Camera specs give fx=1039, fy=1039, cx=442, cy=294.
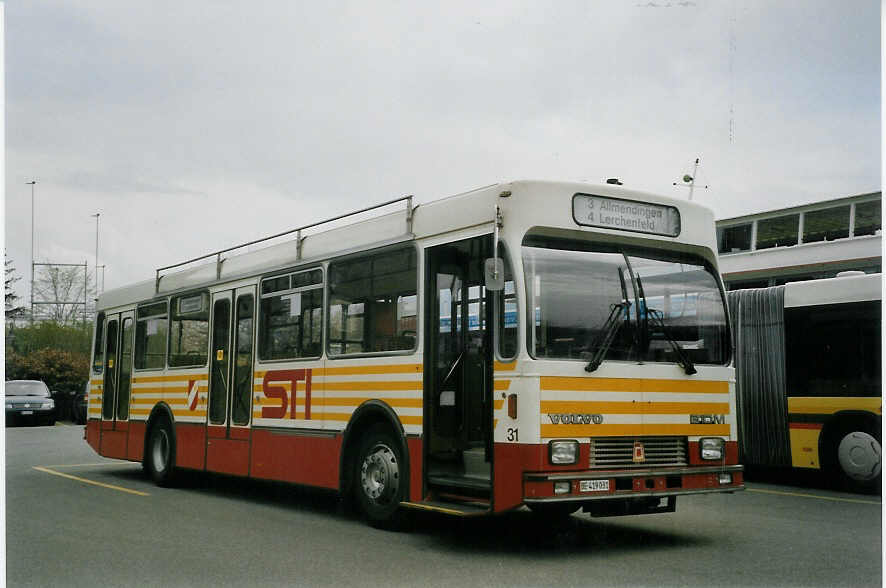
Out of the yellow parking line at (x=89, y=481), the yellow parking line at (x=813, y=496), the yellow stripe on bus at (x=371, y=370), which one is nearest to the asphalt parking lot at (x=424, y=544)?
the yellow parking line at (x=813, y=496)

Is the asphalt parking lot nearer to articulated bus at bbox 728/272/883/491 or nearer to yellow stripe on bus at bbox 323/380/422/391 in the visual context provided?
articulated bus at bbox 728/272/883/491

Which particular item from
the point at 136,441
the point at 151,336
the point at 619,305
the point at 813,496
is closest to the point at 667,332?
the point at 619,305

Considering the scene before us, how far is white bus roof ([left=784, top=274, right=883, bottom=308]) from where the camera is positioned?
1312 cm

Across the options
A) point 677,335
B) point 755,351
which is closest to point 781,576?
point 677,335

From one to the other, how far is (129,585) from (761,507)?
7298mm

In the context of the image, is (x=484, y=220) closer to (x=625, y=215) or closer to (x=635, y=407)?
(x=625, y=215)

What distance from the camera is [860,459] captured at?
42.3 feet

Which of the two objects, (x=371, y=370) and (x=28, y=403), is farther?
(x=28, y=403)

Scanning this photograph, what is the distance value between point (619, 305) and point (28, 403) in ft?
91.3

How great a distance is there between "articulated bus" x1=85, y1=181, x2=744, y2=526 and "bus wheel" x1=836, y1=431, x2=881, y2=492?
466cm

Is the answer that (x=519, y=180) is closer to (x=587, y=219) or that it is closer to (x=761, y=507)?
(x=587, y=219)

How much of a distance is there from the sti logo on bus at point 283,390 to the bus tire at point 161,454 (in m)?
2.87

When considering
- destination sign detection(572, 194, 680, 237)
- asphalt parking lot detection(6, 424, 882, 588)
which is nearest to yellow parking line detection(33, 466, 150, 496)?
asphalt parking lot detection(6, 424, 882, 588)

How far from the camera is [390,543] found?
888 cm
